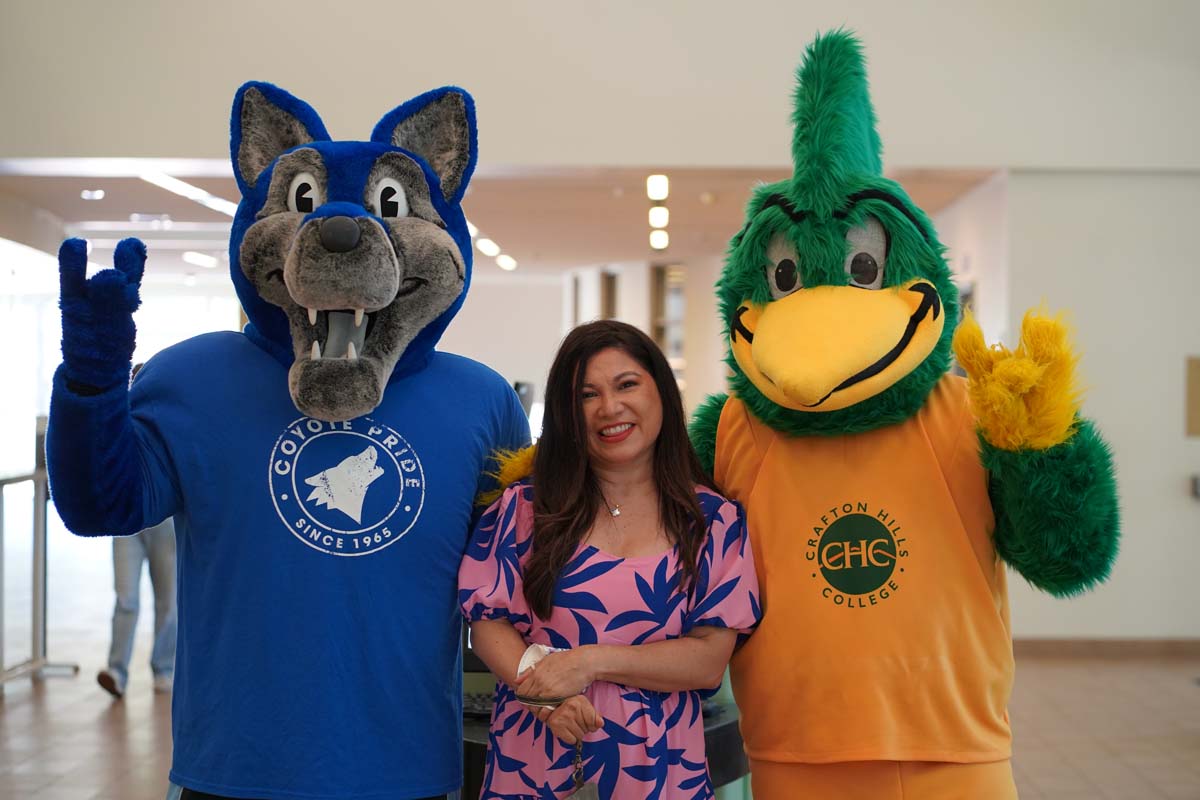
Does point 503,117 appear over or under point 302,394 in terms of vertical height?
over

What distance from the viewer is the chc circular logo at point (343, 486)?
1736 millimetres

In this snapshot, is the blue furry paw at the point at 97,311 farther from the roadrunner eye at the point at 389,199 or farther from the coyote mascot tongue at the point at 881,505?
the coyote mascot tongue at the point at 881,505

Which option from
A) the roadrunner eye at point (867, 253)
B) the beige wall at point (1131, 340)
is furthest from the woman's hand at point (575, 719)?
the beige wall at point (1131, 340)

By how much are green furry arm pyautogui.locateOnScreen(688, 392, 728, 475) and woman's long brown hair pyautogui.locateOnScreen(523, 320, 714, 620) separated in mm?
166

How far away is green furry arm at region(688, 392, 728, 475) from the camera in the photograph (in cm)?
213

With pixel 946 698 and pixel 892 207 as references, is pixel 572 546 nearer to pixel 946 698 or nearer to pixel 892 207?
pixel 946 698

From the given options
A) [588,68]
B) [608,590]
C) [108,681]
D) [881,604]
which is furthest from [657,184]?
[608,590]

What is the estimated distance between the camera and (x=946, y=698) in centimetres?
186

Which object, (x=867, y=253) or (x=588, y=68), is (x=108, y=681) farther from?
(x=867, y=253)

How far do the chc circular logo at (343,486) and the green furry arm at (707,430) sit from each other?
0.59m

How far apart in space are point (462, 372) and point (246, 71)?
4.39m

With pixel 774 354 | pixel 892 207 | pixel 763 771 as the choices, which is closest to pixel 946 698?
pixel 763 771

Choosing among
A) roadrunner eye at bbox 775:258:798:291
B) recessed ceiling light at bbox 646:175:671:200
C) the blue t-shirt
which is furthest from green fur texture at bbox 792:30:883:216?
recessed ceiling light at bbox 646:175:671:200

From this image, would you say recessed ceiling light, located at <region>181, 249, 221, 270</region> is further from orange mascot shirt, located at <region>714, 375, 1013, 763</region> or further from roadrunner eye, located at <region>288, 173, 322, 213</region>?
orange mascot shirt, located at <region>714, 375, 1013, 763</region>
